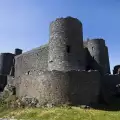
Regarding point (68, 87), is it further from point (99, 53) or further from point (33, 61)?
point (33, 61)

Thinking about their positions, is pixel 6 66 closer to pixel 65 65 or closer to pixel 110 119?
pixel 65 65

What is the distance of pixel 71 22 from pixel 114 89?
405 inches

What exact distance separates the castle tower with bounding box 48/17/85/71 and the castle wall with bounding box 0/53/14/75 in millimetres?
19198

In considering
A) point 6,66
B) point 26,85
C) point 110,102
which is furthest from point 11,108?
point 6,66

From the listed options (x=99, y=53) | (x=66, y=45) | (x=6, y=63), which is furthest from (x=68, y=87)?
(x=6, y=63)

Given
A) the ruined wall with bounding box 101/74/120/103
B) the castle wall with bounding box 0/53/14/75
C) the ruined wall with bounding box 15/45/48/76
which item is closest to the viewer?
the ruined wall with bounding box 101/74/120/103

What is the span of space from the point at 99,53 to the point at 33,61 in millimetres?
10208

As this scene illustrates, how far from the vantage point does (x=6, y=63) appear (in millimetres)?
50156

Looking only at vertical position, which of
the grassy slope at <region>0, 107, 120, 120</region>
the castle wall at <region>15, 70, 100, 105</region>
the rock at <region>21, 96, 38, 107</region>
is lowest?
the grassy slope at <region>0, 107, 120, 120</region>

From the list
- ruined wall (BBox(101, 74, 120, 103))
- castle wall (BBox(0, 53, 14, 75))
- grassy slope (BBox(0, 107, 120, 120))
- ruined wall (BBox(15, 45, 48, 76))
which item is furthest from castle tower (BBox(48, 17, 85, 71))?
castle wall (BBox(0, 53, 14, 75))

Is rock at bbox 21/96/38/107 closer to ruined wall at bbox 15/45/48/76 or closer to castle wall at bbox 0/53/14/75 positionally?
ruined wall at bbox 15/45/48/76

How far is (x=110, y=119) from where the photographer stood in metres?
19.8

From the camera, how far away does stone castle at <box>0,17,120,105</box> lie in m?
27.4

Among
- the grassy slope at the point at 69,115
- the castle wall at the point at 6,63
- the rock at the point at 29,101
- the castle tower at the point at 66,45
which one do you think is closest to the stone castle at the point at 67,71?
the castle tower at the point at 66,45
